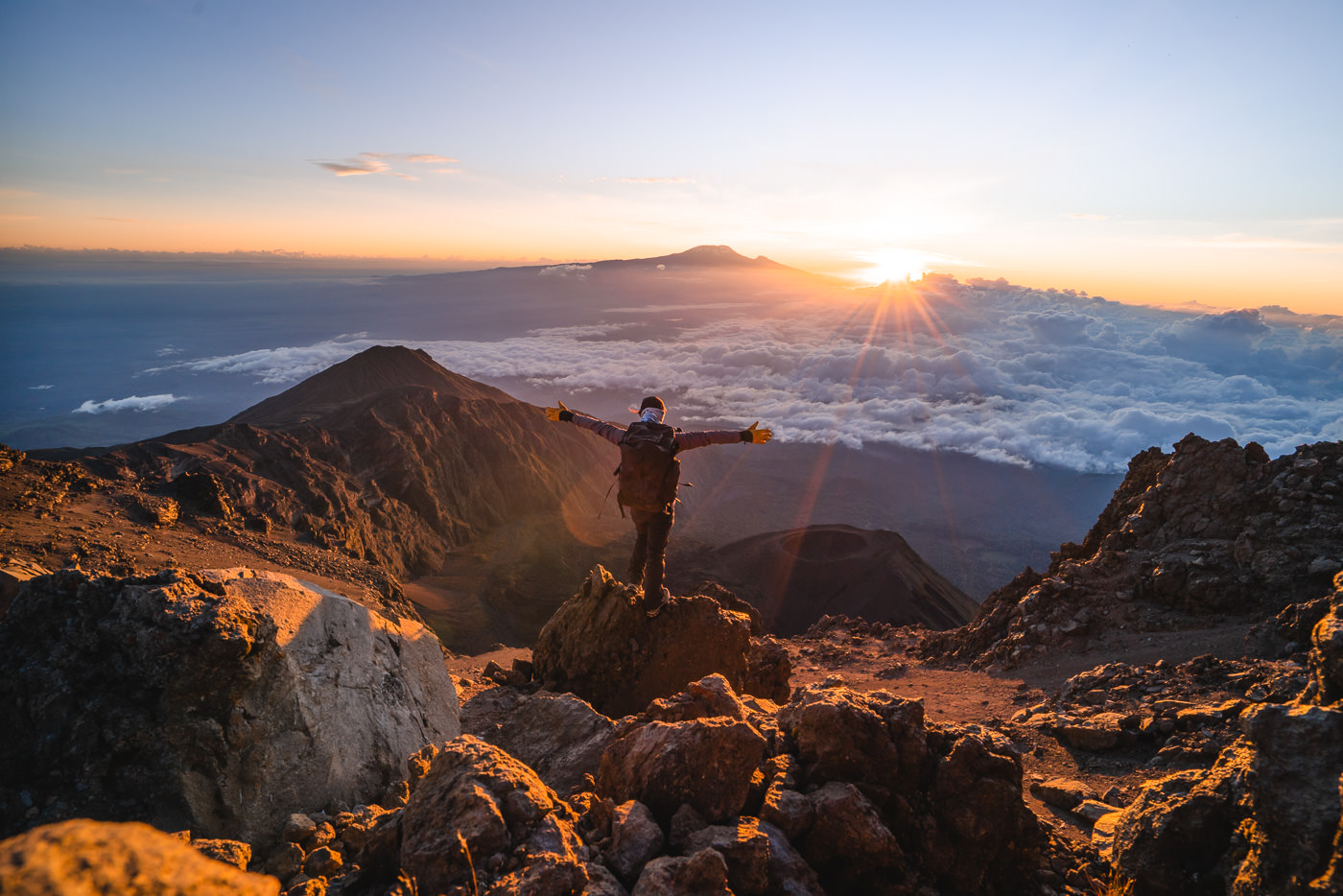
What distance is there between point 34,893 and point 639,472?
5.96 metres

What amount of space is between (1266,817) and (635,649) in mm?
6954

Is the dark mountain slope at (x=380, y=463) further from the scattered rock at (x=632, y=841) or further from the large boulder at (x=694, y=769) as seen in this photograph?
the scattered rock at (x=632, y=841)

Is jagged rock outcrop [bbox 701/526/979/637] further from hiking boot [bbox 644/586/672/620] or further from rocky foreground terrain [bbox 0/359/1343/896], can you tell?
rocky foreground terrain [bbox 0/359/1343/896]

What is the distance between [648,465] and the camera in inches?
285

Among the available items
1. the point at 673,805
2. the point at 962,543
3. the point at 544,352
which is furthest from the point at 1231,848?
the point at 544,352

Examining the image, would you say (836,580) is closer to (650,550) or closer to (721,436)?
(650,550)

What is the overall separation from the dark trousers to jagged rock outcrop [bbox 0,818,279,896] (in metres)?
5.47

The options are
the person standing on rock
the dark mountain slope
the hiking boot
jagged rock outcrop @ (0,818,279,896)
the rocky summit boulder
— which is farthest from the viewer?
the dark mountain slope

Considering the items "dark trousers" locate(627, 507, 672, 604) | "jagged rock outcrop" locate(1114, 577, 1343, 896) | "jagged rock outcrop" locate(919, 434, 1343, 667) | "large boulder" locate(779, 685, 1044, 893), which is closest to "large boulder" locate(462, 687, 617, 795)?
"dark trousers" locate(627, 507, 672, 604)

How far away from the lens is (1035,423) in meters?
176

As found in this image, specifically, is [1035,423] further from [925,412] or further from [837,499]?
[837,499]

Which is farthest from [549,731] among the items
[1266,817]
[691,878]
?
[1266,817]

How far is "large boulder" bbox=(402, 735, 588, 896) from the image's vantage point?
3008mm

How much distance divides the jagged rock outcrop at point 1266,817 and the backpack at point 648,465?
4.89 metres
